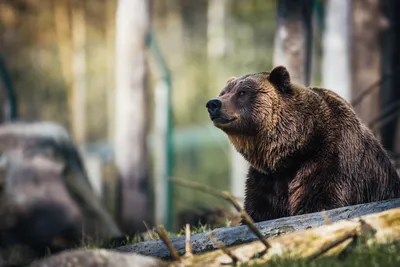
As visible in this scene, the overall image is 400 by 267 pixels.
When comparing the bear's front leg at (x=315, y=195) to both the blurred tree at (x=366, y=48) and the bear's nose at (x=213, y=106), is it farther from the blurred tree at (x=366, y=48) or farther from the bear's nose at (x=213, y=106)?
the blurred tree at (x=366, y=48)

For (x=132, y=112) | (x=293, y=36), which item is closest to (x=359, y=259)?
(x=293, y=36)

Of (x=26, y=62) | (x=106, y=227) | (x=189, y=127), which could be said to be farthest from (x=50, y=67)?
(x=106, y=227)

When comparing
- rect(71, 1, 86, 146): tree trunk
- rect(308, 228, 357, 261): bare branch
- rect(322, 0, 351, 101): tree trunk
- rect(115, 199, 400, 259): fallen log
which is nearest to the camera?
rect(308, 228, 357, 261): bare branch

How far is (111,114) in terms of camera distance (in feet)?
126

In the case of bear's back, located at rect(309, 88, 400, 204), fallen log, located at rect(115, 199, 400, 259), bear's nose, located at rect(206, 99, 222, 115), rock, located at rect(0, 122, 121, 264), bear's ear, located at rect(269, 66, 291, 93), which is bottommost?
rock, located at rect(0, 122, 121, 264)

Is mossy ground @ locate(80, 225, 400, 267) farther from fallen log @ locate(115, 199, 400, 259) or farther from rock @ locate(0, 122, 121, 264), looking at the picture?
rock @ locate(0, 122, 121, 264)

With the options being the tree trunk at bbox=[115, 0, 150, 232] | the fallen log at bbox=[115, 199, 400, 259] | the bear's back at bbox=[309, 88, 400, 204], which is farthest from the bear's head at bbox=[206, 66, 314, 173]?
the tree trunk at bbox=[115, 0, 150, 232]

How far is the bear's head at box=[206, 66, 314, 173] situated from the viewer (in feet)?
20.1

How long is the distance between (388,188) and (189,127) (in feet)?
110

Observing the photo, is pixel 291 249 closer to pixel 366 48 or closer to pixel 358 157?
pixel 358 157

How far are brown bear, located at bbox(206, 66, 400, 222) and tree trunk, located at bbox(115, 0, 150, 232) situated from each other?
6.23 m

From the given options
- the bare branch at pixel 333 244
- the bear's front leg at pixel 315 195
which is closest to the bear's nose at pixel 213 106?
the bear's front leg at pixel 315 195

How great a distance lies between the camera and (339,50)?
38.2ft

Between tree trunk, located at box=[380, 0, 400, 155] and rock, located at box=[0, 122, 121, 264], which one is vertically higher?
tree trunk, located at box=[380, 0, 400, 155]
